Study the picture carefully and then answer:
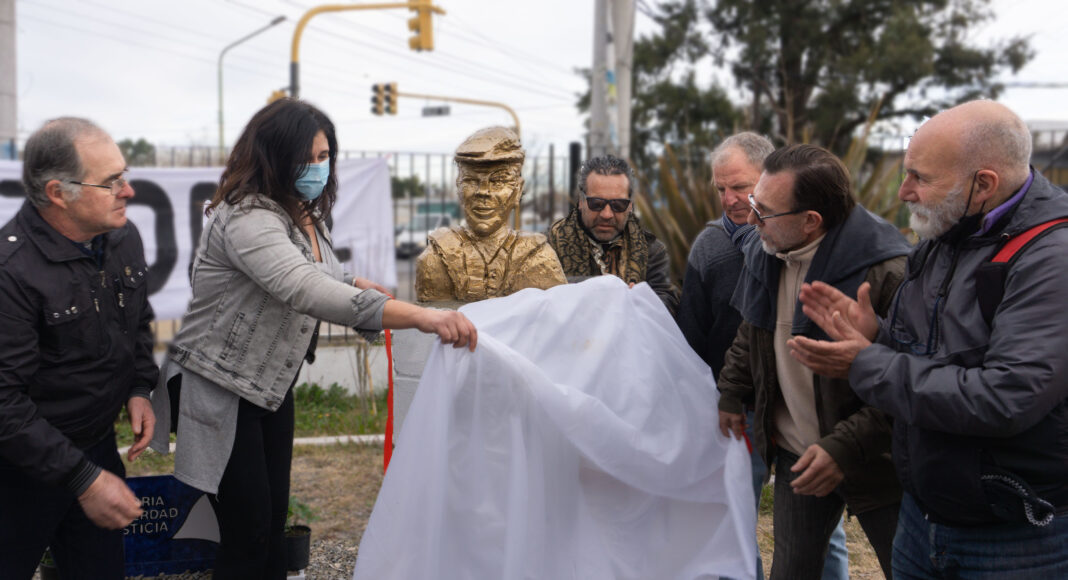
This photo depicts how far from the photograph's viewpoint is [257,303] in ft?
7.48

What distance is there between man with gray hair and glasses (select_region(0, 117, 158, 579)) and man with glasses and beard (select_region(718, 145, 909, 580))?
1766 millimetres

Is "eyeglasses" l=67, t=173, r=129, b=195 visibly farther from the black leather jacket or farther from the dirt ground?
the dirt ground

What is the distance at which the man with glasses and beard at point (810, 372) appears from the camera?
7.05 feet

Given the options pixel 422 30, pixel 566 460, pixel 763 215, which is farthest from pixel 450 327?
pixel 422 30

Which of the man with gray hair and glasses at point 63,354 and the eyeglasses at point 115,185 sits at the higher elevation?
the eyeglasses at point 115,185

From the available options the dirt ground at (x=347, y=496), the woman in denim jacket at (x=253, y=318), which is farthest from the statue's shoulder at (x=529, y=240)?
the dirt ground at (x=347, y=496)

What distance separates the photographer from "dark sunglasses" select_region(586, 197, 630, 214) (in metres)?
2.99

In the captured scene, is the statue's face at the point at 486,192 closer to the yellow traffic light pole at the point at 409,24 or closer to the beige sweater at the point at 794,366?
the beige sweater at the point at 794,366

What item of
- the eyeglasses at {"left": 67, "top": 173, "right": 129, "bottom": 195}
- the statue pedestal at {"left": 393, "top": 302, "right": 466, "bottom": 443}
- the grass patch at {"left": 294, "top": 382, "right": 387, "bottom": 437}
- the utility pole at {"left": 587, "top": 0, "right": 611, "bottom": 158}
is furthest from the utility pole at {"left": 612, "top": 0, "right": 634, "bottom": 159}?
the eyeglasses at {"left": 67, "top": 173, "right": 129, "bottom": 195}

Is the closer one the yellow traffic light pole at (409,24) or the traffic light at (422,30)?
the yellow traffic light pole at (409,24)

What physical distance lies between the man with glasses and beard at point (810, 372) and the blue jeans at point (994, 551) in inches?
11.2

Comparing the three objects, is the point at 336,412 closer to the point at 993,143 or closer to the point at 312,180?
the point at 312,180

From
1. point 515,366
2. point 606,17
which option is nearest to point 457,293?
point 515,366

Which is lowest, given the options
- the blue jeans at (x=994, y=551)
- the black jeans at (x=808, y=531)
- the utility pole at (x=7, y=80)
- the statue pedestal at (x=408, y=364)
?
the black jeans at (x=808, y=531)
